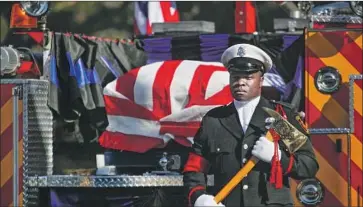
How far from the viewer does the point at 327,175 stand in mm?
5645

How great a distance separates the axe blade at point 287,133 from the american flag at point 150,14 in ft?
10.2

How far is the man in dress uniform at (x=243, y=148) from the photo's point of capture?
15.2 feet

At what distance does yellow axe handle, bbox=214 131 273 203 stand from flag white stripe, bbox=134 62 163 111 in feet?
4.45

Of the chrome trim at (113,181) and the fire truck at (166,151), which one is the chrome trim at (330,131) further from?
the chrome trim at (113,181)

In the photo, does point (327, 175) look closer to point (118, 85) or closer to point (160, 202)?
point (160, 202)

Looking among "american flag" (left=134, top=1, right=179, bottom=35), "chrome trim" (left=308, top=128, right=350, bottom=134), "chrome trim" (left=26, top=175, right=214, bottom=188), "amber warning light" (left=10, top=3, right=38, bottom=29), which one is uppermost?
"american flag" (left=134, top=1, right=179, bottom=35)

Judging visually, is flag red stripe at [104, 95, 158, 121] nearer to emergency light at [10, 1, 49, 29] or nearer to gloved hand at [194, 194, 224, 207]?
emergency light at [10, 1, 49, 29]

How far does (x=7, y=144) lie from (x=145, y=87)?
2.67 ft

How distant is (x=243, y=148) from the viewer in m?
4.64

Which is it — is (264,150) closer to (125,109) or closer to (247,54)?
(247,54)

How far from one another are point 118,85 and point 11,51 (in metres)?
0.61

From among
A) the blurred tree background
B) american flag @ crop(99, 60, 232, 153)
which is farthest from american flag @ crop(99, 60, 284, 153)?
the blurred tree background

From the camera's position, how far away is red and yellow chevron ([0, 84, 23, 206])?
19.1 ft

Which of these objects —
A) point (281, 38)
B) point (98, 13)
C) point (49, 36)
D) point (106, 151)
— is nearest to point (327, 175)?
point (281, 38)
